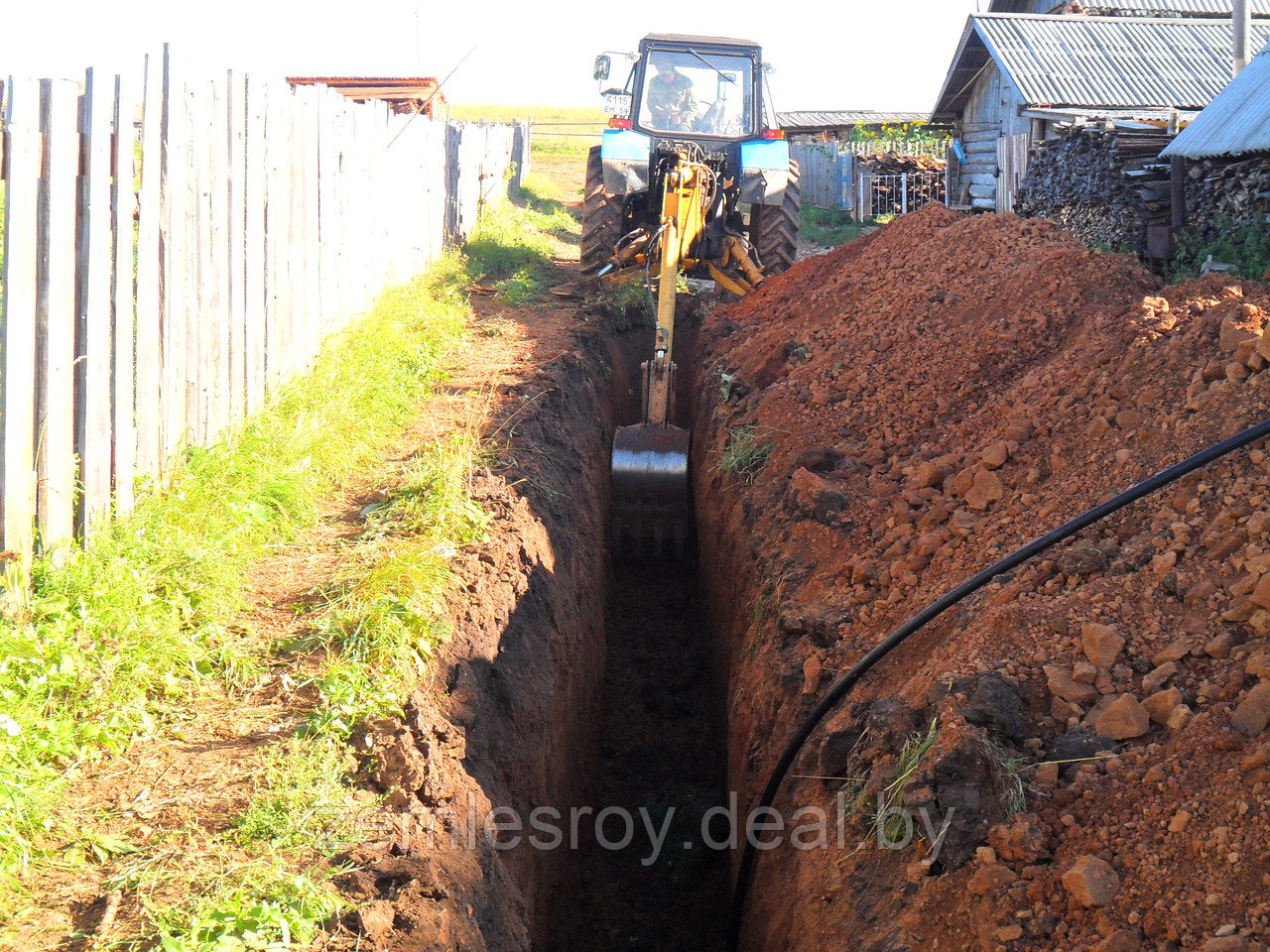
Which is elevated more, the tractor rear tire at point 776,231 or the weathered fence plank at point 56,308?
the tractor rear tire at point 776,231

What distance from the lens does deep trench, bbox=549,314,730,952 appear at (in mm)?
4547

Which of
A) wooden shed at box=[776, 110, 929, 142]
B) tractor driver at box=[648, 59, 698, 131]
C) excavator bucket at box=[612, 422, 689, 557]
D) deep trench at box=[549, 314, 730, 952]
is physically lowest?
deep trench at box=[549, 314, 730, 952]

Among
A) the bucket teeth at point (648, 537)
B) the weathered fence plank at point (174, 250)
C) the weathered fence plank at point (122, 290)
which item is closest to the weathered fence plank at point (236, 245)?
the weathered fence plank at point (174, 250)

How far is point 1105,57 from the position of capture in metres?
17.1

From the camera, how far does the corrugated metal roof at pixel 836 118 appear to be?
33.0 meters

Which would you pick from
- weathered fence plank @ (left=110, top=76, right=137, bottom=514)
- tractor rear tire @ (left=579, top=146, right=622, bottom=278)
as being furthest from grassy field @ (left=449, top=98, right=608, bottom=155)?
weathered fence plank @ (left=110, top=76, right=137, bottom=514)

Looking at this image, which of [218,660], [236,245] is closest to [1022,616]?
[218,660]

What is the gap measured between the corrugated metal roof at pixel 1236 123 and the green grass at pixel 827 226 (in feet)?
29.3

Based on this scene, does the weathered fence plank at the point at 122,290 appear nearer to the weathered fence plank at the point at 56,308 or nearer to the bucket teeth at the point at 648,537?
the weathered fence plank at the point at 56,308

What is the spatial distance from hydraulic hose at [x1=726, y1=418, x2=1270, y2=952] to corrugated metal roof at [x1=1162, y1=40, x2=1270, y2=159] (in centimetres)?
592

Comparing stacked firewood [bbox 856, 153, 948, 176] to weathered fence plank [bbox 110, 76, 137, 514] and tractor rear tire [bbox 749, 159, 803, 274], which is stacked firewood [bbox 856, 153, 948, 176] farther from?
weathered fence plank [bbox 110, 76, 137, 514]

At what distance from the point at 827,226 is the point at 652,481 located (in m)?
16.1

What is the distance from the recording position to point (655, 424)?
686 cm

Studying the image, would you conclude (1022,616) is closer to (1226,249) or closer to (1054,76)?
(1226,249)
